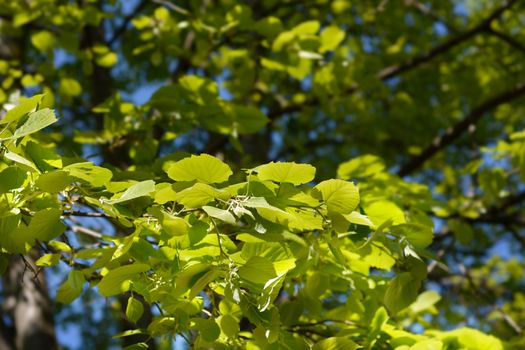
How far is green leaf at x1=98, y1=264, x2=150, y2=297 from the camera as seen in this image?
1154 millimetres

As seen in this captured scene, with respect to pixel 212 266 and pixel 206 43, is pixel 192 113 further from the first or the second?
pixel 212 266

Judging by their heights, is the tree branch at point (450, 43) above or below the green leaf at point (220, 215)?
below

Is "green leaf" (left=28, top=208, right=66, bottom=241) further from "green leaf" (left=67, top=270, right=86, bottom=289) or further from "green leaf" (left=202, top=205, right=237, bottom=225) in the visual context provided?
"green leaf" (left=202, top=205, right=237, bottom=225)

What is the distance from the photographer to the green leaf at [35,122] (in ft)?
3.44

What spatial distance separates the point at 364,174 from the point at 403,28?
145 inches

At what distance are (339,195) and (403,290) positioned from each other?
34 centimetres

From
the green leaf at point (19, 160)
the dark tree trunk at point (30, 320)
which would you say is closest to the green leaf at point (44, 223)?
the green leaf at point (19, 160)

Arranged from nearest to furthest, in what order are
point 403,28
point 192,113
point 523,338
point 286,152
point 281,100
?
point 192,113 → point 523,338 → point 281,100 → point 286,152 → point 403,28

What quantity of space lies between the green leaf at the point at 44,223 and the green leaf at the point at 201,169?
0.26 m

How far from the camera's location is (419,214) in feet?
6.55

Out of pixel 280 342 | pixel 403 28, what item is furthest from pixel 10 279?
pixel 403 28

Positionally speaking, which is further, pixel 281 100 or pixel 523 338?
pixel 281 100

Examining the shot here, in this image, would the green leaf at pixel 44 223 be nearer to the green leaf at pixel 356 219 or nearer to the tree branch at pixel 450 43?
the green leaf at pixel 356 219

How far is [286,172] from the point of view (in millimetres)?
1112
